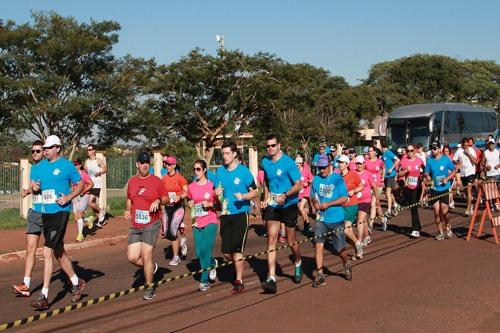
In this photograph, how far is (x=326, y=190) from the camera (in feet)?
29.1

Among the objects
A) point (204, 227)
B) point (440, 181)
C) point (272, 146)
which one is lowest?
point (204, 227)

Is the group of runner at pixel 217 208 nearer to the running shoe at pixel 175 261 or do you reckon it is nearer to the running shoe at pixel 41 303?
the running shoe at pixel 41 303

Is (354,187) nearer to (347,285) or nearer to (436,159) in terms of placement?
(347,285)

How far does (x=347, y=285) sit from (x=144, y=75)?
2326cm

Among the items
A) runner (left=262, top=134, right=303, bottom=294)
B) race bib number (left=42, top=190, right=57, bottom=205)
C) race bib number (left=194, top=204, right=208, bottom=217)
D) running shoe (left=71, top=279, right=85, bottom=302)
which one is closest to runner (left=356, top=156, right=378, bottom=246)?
runner (left=262, top=134, right=303, bottom=294)

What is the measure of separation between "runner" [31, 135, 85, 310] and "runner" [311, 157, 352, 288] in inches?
122

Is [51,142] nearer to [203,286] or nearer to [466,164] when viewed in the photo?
Answer: [203,286]

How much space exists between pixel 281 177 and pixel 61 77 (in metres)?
20.7

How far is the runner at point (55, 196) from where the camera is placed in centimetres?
801

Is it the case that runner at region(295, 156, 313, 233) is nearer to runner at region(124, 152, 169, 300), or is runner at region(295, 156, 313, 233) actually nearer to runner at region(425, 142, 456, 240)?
runner at region(425, 142, 456, 240)

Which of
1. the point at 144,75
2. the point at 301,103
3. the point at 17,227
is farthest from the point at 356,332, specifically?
the point at 301,103

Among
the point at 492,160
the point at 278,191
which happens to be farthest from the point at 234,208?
the point at 492,160

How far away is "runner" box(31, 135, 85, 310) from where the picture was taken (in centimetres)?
801

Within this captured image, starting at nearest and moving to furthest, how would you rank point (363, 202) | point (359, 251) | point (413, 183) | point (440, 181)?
point (359, 251)
point (363, 202)
point (440, 181)
point (413, 183)
